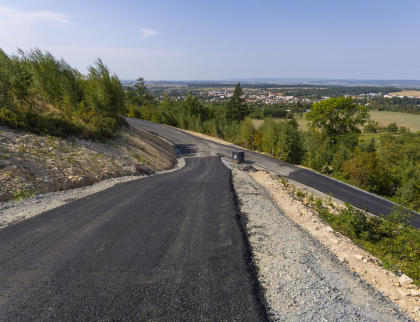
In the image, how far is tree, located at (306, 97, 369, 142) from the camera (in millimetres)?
29016

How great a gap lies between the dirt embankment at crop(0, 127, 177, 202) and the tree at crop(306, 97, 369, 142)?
27.8 metres

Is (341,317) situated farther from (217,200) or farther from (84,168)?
(84,168)

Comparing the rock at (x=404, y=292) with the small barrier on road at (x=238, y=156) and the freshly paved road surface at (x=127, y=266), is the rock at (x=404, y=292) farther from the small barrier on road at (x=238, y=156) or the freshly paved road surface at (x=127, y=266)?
the small barrier on road at (x=238, y=156)

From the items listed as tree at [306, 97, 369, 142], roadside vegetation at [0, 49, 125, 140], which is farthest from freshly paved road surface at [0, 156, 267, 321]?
tree at [306, 97, 369, 142]

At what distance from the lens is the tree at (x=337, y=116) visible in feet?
95.2

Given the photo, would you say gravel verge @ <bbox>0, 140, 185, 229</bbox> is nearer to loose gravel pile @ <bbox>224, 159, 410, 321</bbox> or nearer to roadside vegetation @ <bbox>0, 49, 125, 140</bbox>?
roadside vegetation @ <bbox>0, 49, 125, 140</bbox>

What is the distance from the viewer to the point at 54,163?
8.81m

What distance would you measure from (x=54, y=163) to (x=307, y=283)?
10.2m

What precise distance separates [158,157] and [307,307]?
1400 cm

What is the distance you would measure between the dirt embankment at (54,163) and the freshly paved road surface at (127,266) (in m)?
2.05

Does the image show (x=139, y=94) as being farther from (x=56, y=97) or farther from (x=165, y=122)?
(x=56, y=97)

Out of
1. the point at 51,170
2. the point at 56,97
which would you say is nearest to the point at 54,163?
the point at 51,170

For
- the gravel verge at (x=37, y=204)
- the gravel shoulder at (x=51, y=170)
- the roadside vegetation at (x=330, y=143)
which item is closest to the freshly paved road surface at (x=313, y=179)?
the roadside vegetation at (x=330, y=143)

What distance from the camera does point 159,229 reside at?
570cm
